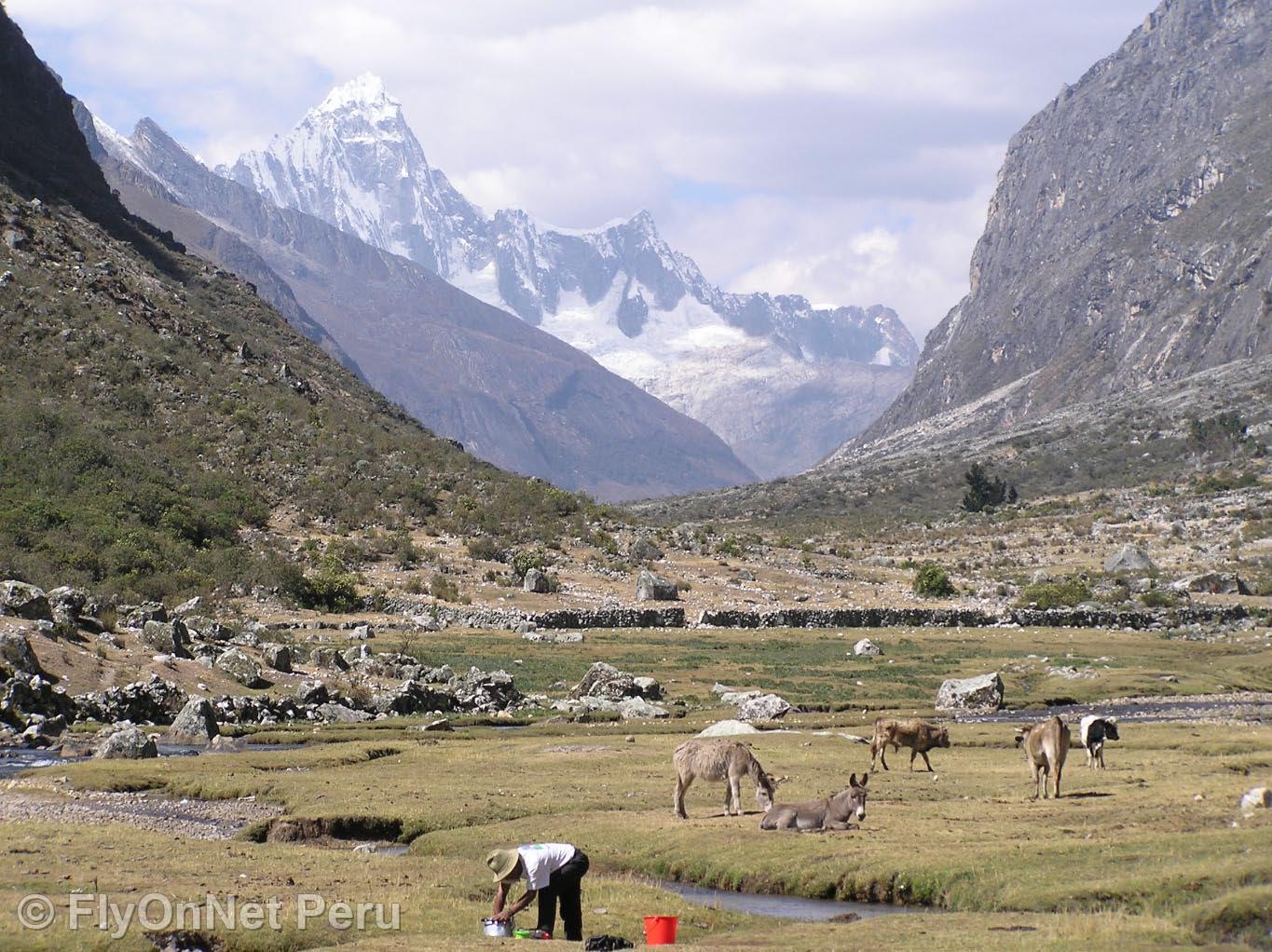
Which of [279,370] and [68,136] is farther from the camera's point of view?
[68,136]

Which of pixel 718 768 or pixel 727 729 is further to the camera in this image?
pixel 727 729

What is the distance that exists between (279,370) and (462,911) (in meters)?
111

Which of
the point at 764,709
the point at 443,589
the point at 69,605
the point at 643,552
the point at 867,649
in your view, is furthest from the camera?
the point at 643,552

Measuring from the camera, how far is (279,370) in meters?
128

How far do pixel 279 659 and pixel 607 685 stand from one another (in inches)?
583

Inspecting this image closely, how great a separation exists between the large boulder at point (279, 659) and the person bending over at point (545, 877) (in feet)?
140

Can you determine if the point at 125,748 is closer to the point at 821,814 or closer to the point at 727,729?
the point at 727,729

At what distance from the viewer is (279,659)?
2377 inches

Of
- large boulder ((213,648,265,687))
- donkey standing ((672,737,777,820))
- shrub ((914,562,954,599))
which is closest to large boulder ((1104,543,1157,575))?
shrub ((914,562,954,599))

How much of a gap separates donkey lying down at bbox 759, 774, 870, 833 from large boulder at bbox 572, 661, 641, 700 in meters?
30.3

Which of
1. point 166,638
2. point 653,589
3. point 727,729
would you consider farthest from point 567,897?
point 653,589

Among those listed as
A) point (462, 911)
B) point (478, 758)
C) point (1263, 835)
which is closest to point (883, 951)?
point (462, 911)

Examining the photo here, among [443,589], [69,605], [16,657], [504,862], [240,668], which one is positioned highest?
[443,589]

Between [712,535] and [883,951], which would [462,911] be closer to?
[883,951]
